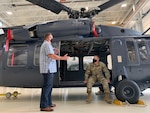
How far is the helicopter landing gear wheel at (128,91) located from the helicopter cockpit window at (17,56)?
2297mm

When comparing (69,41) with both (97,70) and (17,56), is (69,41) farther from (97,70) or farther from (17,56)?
(17,56)

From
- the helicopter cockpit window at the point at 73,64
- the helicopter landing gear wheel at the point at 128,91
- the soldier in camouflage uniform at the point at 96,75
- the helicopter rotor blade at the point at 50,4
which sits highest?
the helicopter rotor blade at the point at 50,4

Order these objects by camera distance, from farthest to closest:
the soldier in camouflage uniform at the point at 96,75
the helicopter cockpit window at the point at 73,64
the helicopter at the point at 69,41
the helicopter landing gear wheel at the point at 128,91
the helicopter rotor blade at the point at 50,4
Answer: the helicopter cockpit window at the point at 73,64
the helicopter at the point at 69,41
the soldier in camouflage uniform at the point at 96,75
the helicopter rotor blade at the point at 50,4
the helicopter landing gear wheel at the point at 128,91

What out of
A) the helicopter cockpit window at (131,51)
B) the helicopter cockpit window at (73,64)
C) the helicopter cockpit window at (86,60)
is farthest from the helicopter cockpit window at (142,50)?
the helicopter cockpit window at (73,64)

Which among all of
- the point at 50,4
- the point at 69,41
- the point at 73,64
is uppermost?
the point at 50,4

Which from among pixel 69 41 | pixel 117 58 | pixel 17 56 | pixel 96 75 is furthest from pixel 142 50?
pixel 17 56

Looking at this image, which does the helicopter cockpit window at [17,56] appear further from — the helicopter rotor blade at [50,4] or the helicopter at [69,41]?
the helicopter rotor blade at [50,4]

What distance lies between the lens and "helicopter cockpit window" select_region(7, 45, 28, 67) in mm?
4738

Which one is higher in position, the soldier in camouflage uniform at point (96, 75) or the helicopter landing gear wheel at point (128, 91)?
the soldier in camouflage uniform at point (96, 75)

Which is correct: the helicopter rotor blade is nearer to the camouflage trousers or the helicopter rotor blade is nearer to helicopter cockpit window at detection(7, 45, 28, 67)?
helicopter cockpit window at detection(7, 45, 28, 67)

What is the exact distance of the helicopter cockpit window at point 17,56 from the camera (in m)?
4.74

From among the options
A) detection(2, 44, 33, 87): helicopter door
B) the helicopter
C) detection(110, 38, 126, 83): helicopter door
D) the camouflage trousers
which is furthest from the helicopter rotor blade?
the camouflage trousers

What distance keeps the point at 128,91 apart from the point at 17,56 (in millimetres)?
2746

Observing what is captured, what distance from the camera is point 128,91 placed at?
4.07 meters
